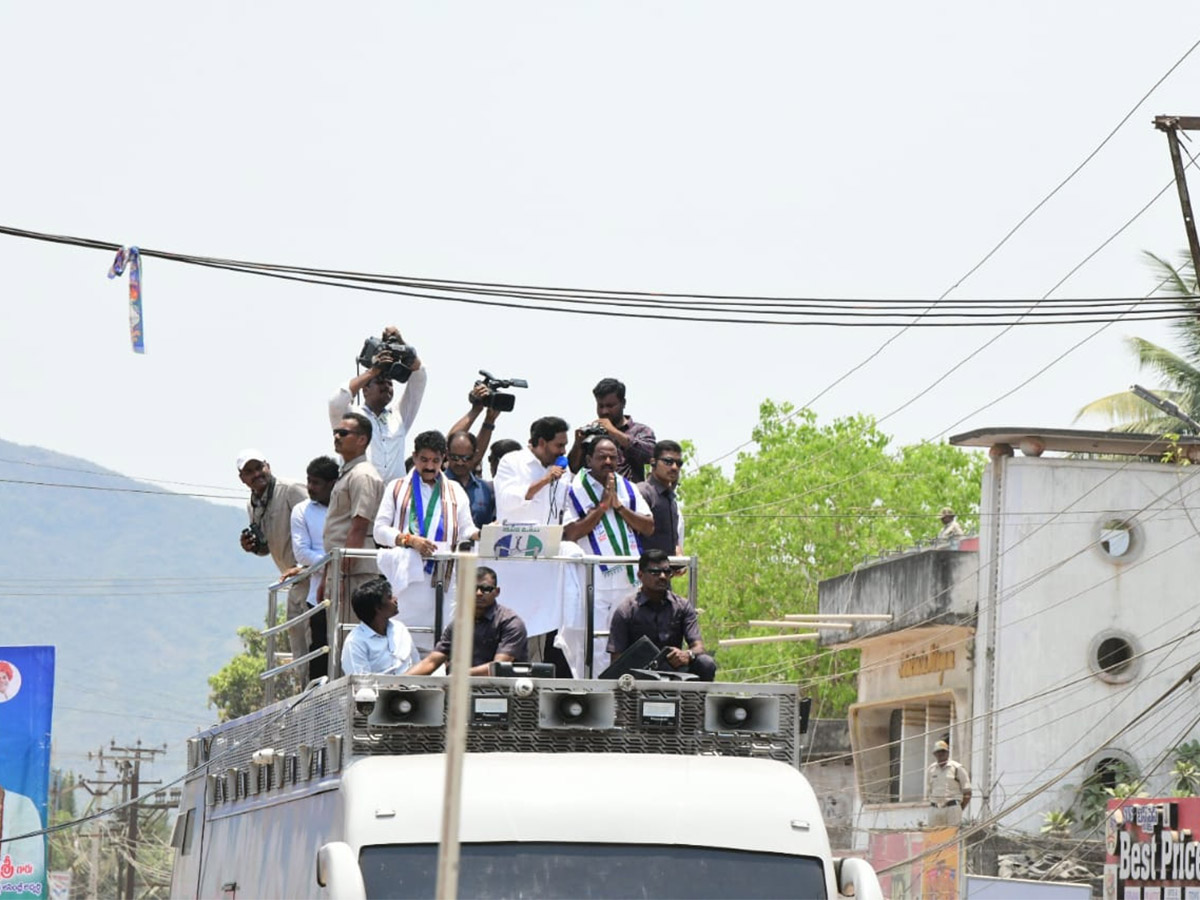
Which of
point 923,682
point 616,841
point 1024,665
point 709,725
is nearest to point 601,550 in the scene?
point 709,725

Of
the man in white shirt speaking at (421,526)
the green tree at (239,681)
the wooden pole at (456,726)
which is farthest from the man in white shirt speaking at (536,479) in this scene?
the green tree at (239,681)

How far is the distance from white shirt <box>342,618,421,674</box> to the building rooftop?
86.1 feet

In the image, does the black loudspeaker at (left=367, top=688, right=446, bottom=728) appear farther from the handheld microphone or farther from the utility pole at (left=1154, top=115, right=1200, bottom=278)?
the utility pole at (left=1154, top=115, right=1200, bottom=278)

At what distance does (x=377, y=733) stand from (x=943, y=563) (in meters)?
30.0

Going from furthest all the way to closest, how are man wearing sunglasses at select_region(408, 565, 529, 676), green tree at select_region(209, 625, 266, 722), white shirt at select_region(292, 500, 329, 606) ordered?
1. green tree at select_region(209, 625, 266, 722)
2. white shirt at select_region(292, 500, 329, 606)
3. man wearing sunglasses at select_region(408, 565, 529, 676)

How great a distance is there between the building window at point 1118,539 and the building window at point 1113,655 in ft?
4.10

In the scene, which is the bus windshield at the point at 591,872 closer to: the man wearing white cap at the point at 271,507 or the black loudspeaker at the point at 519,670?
the black loudspeaker at the point at 519,670

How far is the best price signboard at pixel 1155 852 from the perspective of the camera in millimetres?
23391

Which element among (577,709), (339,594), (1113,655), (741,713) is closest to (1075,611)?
(1113,655)

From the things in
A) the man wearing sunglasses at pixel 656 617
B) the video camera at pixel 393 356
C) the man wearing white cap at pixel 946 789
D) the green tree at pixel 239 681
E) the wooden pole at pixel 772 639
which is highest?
the green tree at pixel 239 681

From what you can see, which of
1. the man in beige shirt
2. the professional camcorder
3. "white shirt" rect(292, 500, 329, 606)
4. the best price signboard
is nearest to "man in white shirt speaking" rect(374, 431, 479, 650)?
the man in beige shirt

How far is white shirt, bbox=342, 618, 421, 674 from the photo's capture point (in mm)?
11000

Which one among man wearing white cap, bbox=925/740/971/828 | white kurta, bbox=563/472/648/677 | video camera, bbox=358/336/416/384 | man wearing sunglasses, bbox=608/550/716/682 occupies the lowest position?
man wearing white cap, bbox=925/740/971/828

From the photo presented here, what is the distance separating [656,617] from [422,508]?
1.63 metres
